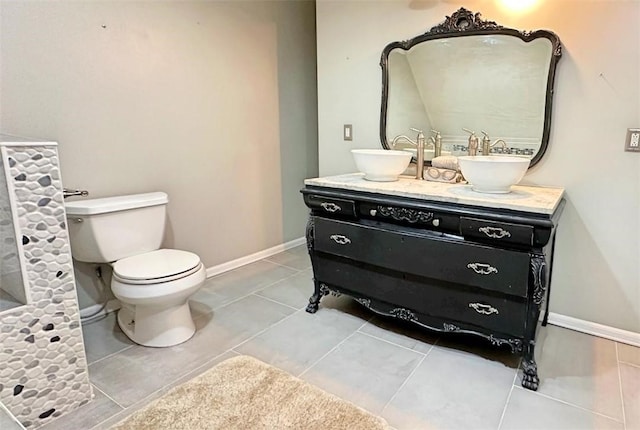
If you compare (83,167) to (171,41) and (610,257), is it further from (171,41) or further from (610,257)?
(610,257)

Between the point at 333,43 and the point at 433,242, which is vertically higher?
the point at 333,43

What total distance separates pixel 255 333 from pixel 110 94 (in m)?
1.62

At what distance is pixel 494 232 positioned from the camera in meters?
1.76

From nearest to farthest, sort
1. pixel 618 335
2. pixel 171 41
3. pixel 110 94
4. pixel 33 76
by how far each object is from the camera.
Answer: pixel 33 76 → pixel 618 335 → pixel 110 94 → pixel 171 41

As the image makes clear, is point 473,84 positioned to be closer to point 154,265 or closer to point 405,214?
point 405,214

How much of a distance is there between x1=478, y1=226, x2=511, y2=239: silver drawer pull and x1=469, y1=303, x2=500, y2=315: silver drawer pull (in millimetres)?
340

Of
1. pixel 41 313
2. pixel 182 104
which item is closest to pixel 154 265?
pixel 41 313

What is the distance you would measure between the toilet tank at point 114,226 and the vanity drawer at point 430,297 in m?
1.02

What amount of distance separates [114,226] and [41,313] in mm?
686

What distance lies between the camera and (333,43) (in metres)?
2.92

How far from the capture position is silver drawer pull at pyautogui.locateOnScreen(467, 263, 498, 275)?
1.80 metres

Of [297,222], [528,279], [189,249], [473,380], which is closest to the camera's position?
[528,279]

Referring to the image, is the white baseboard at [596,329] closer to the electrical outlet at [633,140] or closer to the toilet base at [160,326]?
the electrical outlet at [633,140]

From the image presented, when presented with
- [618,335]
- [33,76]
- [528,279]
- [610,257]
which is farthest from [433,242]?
[33,76]
